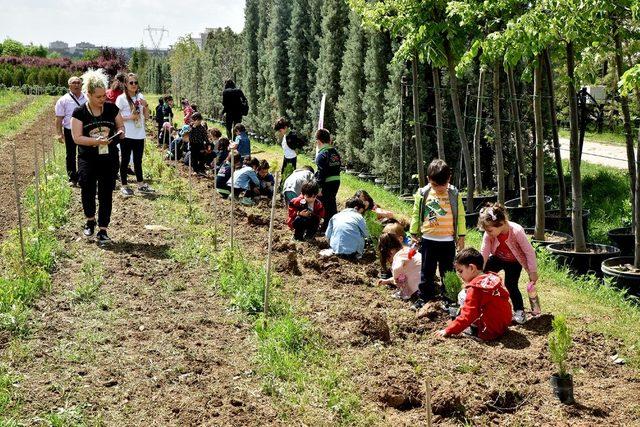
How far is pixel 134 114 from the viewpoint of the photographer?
1162 cm

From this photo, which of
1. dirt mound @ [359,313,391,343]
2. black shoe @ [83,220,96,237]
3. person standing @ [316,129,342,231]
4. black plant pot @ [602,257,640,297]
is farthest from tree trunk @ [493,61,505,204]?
black shoe @ [83,220,96,237]

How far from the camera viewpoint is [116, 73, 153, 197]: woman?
11.6 metres

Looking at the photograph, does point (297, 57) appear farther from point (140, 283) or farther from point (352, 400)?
point (352, 400)

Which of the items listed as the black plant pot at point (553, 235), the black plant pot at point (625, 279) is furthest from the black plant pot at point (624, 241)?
the black plant pot at point (625, 279)

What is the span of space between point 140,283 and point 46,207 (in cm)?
362

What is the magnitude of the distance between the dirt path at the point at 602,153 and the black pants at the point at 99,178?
37.6 ft

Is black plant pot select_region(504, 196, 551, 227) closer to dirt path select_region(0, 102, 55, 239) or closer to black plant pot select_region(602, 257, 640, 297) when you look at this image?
black plant pot select_region(602, 257, 640, 297)

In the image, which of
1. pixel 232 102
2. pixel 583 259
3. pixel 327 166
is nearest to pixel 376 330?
pixel 583 259

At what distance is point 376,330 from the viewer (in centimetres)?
592

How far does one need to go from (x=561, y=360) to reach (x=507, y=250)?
6.01ft

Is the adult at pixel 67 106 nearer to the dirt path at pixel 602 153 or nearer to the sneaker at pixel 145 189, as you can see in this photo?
the sneaker at pixel 145 189

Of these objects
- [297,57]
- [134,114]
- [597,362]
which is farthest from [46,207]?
[297,57]

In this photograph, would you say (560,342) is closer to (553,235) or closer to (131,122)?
(553,235)

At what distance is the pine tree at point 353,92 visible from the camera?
52.3ft
